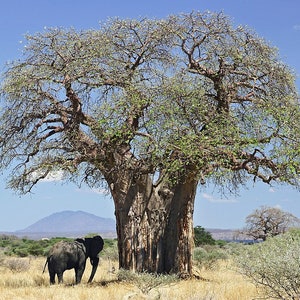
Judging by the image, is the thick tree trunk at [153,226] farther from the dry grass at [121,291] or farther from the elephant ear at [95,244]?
the dry grass at [121,291]

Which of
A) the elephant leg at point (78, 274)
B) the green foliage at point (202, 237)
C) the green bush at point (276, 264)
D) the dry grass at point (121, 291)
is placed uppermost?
the green foliage at point (202, 237)

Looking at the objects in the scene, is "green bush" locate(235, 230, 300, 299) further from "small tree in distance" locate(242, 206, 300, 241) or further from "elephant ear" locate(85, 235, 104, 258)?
"small tree in distance" locate(242, 206, 300, 241)

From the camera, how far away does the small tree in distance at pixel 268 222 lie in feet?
152

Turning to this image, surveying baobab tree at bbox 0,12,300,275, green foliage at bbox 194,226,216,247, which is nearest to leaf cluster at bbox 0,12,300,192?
baobab tree at bbox 0,12,300,275

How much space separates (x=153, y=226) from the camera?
17547 mm

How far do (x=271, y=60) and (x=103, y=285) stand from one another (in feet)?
29.4

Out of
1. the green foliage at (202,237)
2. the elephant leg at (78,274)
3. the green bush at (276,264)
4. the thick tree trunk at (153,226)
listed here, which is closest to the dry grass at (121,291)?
the elephant leg at (78,274)

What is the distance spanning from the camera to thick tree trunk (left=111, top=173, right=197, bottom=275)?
17.3m

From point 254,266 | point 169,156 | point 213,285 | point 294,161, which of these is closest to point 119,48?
point 169,156

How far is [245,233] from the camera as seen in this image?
156 feet

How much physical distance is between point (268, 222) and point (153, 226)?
3129 cm

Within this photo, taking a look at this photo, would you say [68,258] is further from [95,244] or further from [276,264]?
[276,264]

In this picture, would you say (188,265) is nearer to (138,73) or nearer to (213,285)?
(213,285)

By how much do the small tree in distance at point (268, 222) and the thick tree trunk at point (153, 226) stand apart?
29798mm
